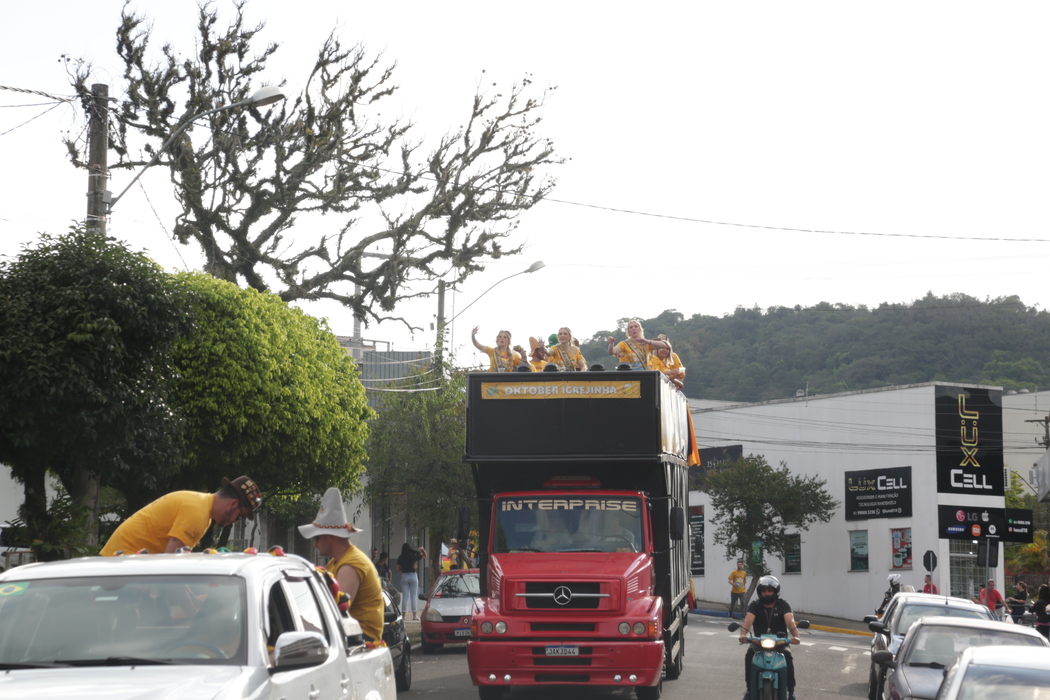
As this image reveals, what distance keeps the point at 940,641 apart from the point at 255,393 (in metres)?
11.7

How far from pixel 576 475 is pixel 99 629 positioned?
9881 mm

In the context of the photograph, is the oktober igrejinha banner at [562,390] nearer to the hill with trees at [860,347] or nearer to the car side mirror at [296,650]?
the car side mirror at [296,650]

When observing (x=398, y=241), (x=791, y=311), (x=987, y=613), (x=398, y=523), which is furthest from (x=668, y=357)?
(x=791, y=311)

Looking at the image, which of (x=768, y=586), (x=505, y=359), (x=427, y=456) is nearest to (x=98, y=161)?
(x=505, y=359)

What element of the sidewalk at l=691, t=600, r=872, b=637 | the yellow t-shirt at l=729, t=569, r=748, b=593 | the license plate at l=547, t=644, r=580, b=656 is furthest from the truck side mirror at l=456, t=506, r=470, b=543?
the yellow t-shirt at l=729, t=569, r=748, b=593

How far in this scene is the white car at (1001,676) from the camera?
7504mm

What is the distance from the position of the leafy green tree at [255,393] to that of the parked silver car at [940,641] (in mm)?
10672

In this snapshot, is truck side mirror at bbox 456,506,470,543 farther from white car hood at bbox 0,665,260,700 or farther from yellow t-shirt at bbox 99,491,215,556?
white car hood at bbox 0,665,260,700

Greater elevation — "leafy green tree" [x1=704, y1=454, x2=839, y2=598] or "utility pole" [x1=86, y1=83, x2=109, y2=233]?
"utility pole" [x1=86, y1=83, x2=109, y2=233]

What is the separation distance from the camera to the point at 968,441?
49.0 metres

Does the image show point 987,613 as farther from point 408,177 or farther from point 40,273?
point 408,177

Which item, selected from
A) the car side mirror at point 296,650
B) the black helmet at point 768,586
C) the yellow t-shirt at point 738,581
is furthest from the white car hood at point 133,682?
the yellow t-shirt at point 738,581

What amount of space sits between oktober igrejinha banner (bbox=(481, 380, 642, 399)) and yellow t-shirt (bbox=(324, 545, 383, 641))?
6468 millimetres

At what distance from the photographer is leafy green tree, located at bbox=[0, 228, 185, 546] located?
597 inches
